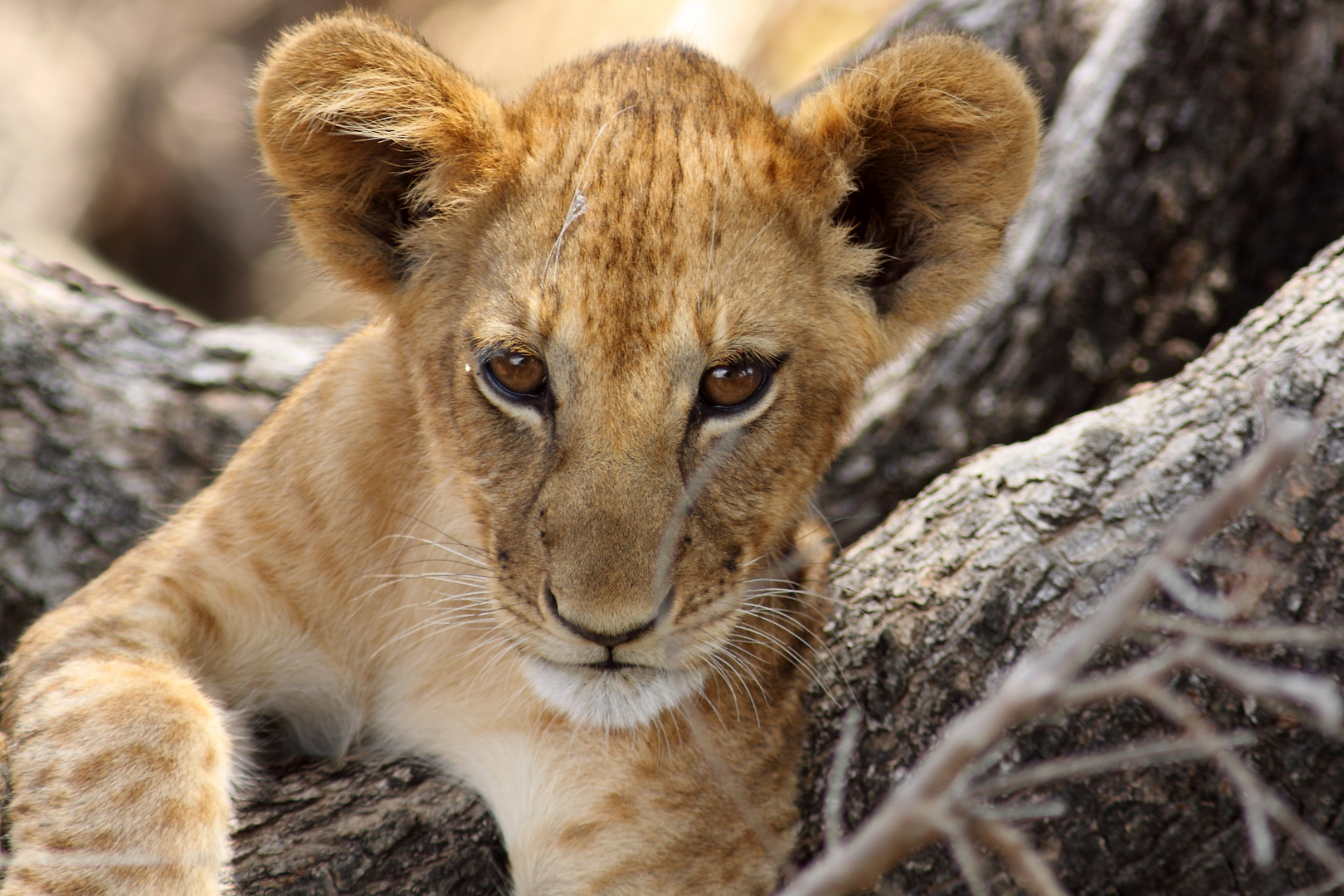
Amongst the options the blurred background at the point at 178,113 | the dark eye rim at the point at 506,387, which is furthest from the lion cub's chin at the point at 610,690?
the blurred background at the point at 178,113

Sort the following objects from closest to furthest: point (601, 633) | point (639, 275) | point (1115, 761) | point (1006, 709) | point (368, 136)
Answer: point (1006, 709)
point (1115, 761)
point (601, 633)
point (639, 275)
point (368, 136)

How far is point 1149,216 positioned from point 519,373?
272 centimetres

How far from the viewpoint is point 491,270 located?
8.71 ft

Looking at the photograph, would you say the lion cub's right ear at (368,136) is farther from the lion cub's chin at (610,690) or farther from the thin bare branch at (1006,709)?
the thin bare branch at (1006,709)

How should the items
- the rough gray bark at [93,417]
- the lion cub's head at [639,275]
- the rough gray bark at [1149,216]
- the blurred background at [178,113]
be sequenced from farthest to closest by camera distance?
the blurred background at [178,113], the rough gray bark at [1149,216], the rough gray bark at [93,417], the lion cub's head at [639,275]

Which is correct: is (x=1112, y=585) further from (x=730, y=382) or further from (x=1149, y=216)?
(x=1149, y=216)

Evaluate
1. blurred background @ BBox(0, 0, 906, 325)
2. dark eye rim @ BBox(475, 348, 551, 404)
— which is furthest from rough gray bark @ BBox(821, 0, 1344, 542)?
blurred background @ BBox(0, 0, 906, 325)

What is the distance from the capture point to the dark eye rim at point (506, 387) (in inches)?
98.9

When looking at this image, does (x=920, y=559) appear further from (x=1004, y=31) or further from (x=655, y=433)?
(x=1004, y=31)

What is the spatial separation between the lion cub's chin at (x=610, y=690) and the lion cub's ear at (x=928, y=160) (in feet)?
3.45

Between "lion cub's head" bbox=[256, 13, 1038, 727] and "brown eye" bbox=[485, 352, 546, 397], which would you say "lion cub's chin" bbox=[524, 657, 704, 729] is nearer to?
"lion cub's head" bbox=[256, 13, 1038, 727]

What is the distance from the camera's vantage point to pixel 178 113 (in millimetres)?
9016

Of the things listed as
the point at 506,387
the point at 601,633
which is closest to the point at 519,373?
the point at 506,387

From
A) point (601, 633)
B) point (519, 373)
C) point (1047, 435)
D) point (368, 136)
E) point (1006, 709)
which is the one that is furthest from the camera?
point (1047, 435)
